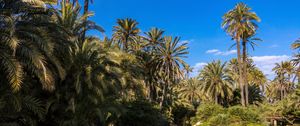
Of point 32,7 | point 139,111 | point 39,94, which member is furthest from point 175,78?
point 32,7

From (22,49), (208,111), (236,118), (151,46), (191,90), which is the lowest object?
(236,118)

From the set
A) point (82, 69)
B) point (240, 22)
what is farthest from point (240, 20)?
point (82, 69)

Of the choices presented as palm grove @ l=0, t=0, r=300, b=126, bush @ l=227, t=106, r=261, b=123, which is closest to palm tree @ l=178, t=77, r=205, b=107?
palm grove @ l=0, t=0, r=300, b=126

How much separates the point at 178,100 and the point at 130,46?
12999 millimetres

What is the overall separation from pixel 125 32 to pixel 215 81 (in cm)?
2047

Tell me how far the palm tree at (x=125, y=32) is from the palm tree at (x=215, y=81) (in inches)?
731

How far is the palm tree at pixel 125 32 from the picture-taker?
1309 inches

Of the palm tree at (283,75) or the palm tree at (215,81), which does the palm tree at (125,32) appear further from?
the palm tree at (283,75)

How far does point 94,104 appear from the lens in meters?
17.6

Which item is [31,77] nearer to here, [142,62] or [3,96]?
[3,96]

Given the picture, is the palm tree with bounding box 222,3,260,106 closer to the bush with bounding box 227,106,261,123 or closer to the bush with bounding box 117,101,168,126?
the bush with bounding box 227,106,261,123

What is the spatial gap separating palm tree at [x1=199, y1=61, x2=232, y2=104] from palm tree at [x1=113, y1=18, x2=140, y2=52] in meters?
18.6

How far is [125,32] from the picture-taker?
33.5 meters

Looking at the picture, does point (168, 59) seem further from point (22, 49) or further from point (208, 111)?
point (22, 49)
